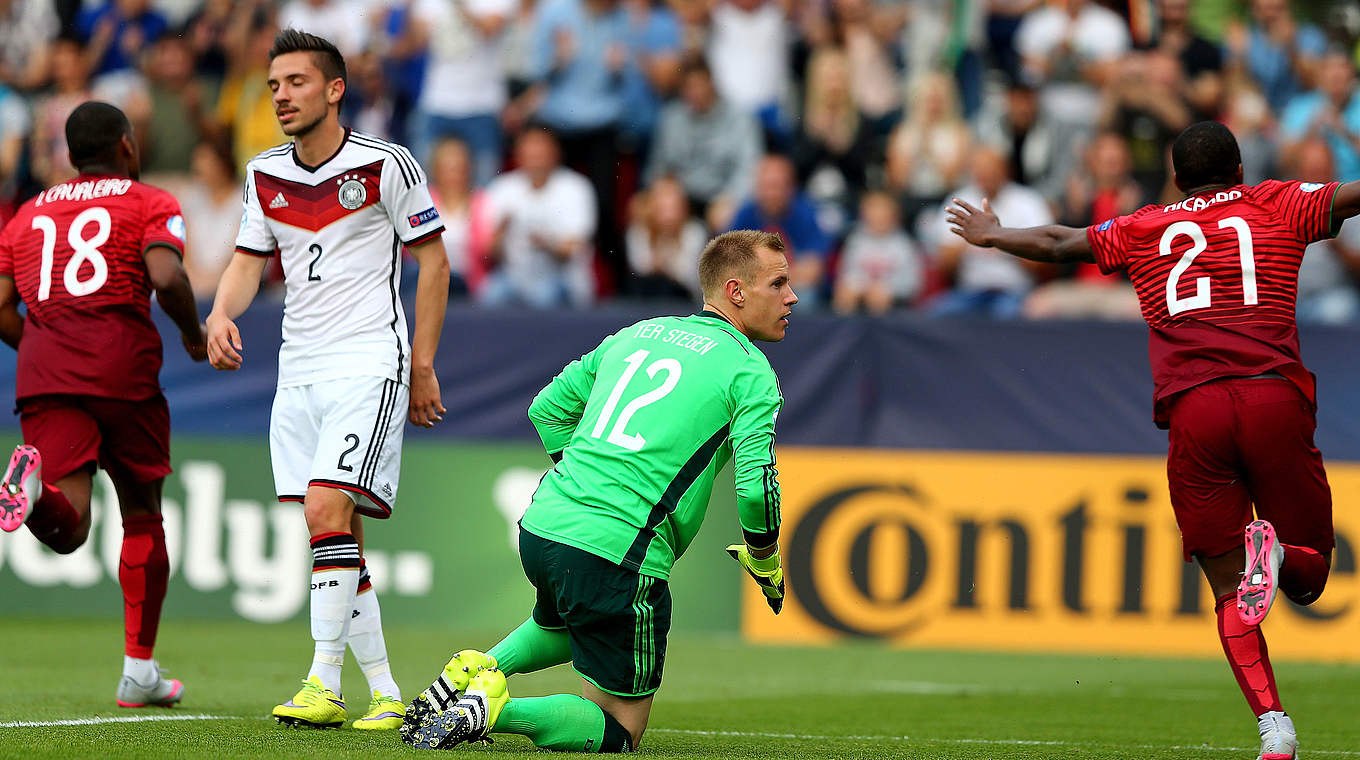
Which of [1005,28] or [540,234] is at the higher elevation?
[1005,28]

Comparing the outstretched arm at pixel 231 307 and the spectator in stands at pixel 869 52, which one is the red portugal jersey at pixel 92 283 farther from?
the spectator in stands at pixel 869 52

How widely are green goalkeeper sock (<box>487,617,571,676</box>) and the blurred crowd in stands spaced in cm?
719

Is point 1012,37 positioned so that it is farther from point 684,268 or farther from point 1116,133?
point 684,268

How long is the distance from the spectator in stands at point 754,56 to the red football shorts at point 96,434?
8.18m

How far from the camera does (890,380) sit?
11820mm

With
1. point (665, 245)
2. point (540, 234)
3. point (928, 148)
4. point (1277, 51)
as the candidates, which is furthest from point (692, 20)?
point (1277, 51)

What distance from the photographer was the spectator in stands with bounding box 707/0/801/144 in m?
14.5

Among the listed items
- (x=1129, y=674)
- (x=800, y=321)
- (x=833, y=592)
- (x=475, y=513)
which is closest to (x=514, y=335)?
(x=475, y=513)

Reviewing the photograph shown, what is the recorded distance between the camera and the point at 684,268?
520 inches

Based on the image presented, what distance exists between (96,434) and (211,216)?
24.2 ft

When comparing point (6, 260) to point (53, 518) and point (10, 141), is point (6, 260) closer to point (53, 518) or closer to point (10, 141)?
point (53, 518)

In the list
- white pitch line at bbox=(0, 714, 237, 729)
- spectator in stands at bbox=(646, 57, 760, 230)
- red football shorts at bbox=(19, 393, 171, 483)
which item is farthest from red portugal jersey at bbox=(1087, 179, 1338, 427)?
spectator in stands at bbox=(646, 57, 760, 230)

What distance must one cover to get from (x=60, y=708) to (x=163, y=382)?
5.89 m

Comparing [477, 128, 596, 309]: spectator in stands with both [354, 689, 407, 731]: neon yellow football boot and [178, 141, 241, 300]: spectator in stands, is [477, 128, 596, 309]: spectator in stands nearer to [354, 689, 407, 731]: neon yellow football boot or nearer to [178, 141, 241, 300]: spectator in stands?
[178, 141, 241, 300]: spectator in stands
